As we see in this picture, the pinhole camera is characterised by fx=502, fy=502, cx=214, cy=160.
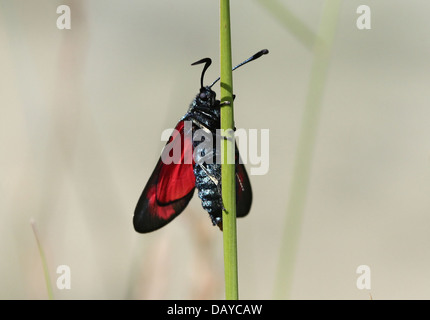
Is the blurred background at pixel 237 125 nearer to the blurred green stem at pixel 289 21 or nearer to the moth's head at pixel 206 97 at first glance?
the moth's head at pixel 206 97

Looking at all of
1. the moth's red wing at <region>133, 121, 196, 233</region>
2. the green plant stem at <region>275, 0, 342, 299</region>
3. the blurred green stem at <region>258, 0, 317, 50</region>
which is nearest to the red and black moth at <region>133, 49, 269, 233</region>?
the moth's red wing at <region>133, 121, 196, 233</region>

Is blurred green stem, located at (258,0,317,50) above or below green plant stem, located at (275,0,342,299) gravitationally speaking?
above

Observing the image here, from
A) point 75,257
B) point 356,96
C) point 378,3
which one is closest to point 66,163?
point 75,257

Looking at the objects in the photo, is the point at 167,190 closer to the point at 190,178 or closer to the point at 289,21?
the point at 190,178

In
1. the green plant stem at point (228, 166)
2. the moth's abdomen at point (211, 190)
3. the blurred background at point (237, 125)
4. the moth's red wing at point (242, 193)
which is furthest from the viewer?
the blurred background at point (237, 125)

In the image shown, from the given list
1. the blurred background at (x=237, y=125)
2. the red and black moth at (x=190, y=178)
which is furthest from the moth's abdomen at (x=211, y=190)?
the blurred background at (x=237, y=125)

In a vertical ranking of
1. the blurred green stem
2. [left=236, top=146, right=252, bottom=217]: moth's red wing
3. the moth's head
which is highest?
the blurred green stem

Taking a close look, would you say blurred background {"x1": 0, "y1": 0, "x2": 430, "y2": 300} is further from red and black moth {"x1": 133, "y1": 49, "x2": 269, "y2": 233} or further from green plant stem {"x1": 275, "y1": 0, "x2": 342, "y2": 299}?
green plant stem {"x1": 275, "y1": 0, "x2": 342, "y2": 299}
